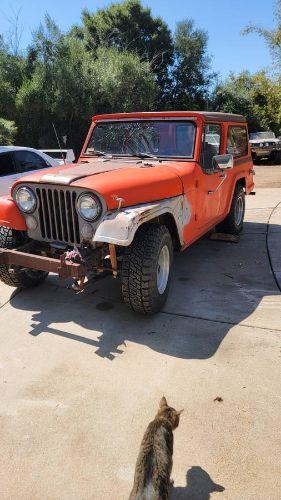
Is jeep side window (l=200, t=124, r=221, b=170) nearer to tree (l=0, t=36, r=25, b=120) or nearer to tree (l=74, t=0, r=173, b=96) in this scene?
tree (l=0, t=36, r=25, b=120)

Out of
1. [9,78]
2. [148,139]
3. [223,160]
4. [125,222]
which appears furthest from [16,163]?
[9,78]

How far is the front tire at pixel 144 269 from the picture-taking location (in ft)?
11.5

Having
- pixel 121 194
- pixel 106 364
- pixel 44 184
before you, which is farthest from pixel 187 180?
pixel 106 364

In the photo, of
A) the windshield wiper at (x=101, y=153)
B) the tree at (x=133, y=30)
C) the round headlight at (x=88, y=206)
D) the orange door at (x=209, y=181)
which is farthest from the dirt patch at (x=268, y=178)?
the tree at (x=133, y=30)

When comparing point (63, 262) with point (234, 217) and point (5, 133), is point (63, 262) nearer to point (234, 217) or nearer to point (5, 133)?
point (234, 217)

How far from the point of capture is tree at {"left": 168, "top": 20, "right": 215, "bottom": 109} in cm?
2867

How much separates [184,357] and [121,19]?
95.8ft

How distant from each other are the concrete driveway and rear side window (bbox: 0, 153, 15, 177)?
325cm

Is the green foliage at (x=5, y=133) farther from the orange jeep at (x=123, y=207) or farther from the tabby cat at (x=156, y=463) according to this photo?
the tabby cat at (x=156, y=463)

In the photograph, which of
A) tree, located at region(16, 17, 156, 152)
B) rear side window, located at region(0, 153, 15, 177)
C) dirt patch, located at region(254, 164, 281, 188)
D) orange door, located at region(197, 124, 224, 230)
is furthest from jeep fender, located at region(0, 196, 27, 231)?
tree, located at region(16, 17, 156, 152)

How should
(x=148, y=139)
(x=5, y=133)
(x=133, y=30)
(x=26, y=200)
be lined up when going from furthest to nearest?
(x=133, y=30)
(x=5, y=133)
(x=148, y=139)
(x=26, y=200)

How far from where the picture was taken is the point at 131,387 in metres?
2.94

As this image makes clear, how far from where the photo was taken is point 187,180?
432 cm

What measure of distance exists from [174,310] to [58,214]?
1.45 meters
